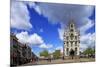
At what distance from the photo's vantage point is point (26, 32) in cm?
227

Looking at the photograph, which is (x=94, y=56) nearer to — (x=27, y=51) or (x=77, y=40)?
(x=77, y=40)

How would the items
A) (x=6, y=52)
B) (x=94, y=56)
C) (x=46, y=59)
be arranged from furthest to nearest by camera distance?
(x=94, y=56) → (x=46, y=59) → (x=6, y=52)

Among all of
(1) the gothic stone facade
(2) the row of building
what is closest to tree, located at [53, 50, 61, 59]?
(1) the gothic stone facade

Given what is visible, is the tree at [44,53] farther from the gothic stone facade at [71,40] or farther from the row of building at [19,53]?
the gothic stone facade at [71,40]

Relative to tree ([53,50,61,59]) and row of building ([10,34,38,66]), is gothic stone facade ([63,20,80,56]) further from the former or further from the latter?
row of building ([10,34,38,66])

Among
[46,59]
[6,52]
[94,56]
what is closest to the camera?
[6,52]

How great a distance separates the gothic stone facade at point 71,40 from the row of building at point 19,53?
0.39m

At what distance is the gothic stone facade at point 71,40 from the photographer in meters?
2.42

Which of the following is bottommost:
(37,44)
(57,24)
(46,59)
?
(46,59)

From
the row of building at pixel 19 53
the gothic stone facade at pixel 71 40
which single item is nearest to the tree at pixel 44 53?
the row of building at pixel 19 53

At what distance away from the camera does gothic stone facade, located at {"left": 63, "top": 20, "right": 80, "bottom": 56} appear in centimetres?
242
